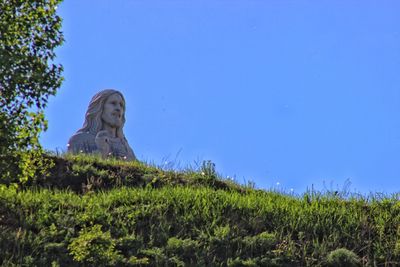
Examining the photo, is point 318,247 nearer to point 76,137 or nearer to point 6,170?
point 6,170

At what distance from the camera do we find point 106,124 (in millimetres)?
21891

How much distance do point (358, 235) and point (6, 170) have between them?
459 centimetres

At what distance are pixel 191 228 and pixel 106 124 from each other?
28.4ft

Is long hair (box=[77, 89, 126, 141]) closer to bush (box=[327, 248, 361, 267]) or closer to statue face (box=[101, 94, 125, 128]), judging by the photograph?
statue face (box=[101, 94, 125, 128])

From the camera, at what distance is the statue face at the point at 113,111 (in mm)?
21828

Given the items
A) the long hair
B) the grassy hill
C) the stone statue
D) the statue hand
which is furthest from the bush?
the long hair

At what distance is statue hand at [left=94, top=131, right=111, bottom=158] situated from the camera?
20672 millimetres

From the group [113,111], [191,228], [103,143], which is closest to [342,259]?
[191,228]

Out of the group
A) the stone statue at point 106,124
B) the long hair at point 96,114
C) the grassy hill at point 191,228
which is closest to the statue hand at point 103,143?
the stone statue at point 106,124

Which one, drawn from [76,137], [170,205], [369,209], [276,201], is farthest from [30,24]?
[76,137]

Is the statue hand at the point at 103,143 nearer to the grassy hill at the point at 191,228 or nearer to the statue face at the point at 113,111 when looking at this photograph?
the statue face at the point at 113,111

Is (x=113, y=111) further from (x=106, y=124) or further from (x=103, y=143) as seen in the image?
(x=103, y=143)

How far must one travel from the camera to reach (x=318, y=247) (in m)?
13.3

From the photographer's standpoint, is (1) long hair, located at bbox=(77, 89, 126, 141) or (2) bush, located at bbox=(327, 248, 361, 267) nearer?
(2) bush, located at bbox=(327, 248, 361, 267)
